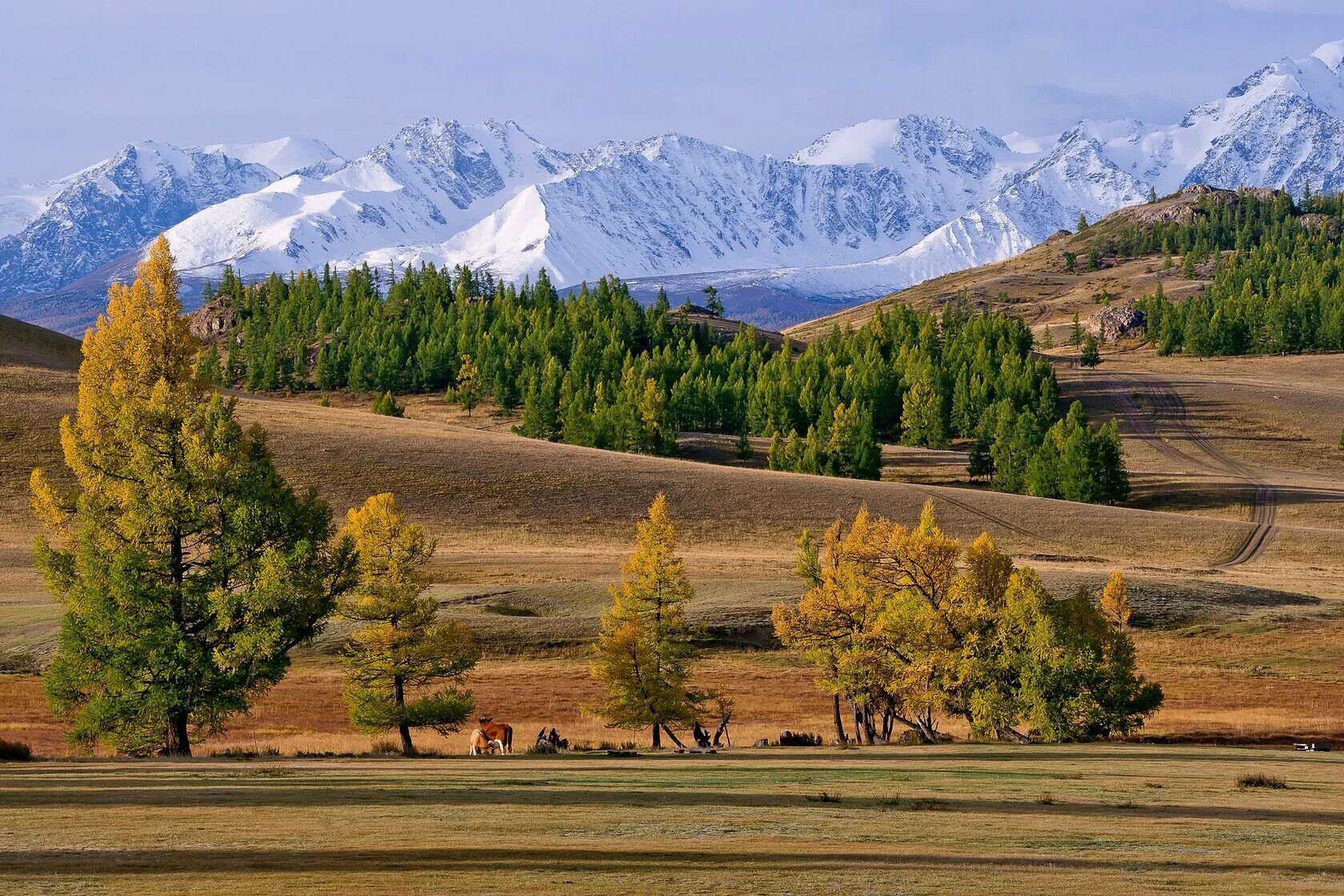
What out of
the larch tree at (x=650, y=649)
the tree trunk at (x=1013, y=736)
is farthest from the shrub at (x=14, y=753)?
the tree trunk at (x=1013, y=736)

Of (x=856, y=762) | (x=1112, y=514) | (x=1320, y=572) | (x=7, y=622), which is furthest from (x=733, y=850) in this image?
(x=1112, y=514)

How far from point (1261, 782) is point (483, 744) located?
22656mm

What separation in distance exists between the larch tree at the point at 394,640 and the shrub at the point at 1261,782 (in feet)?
81.9

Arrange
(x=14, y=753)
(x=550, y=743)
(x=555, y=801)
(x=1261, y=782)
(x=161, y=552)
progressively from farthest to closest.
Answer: (x=550, y=743), (x=161, y=552), (x=14, y=753), (x=1261, y=782), (x=555, y=801)

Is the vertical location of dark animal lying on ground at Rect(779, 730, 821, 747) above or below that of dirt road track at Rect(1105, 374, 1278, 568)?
below

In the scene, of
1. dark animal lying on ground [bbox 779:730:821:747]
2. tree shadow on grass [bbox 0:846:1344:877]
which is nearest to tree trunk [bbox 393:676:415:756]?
dark animal lying on ground [bbox 779:730:821:747]

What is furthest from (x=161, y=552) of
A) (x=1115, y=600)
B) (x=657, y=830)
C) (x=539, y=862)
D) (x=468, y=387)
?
(x=468, y=387)

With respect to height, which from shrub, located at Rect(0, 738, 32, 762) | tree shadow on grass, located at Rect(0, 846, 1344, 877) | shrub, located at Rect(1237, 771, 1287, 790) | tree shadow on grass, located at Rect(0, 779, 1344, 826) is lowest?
shrub, located at Rect(0, 738, 32, 762)

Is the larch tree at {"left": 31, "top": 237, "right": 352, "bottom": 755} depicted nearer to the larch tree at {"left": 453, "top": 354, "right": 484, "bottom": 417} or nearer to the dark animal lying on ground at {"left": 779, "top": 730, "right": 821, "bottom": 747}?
the dark animal lying on ground at {"left": 779, "top": 730, "right": 821, "bottom": 747}

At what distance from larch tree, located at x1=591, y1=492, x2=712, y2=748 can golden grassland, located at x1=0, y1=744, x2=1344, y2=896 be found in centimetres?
1614

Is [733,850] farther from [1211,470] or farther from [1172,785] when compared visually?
[1211,470]

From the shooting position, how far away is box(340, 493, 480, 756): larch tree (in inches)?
1774

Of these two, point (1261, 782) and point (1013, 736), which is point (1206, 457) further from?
point (1261, 782)

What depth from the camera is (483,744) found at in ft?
137
